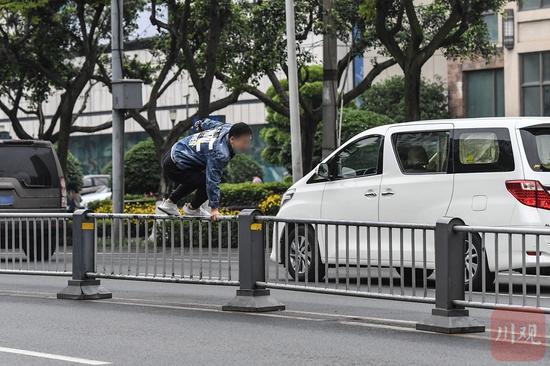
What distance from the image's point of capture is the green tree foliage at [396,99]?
52594 mm

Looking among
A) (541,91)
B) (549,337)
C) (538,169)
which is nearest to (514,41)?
(541,91)

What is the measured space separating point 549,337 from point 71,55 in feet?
90.6

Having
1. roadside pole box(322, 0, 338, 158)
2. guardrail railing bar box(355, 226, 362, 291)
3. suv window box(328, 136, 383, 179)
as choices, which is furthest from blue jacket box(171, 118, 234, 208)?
roadside pole box(322, 0, 338, 158)

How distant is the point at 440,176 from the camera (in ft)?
49.2

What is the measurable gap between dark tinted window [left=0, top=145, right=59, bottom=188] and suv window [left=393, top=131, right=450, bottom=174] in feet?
27.9

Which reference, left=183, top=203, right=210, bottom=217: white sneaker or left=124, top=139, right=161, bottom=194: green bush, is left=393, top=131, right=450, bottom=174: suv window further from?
left=124, top=139, right=161, bottom=194: green bush

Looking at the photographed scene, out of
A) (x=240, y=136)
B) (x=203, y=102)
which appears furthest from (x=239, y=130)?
(x=203, y=102)

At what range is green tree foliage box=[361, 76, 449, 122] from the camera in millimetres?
52594

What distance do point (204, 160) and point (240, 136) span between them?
2.53ft

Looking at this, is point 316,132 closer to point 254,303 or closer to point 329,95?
point 329,95

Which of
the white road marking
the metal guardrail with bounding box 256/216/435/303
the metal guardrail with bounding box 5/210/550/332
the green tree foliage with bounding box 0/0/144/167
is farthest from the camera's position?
the green tree foliage with bounding box 0/0/144/167

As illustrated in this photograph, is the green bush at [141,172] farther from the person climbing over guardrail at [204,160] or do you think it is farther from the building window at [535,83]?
the person climbing over guardrail at [204,160]

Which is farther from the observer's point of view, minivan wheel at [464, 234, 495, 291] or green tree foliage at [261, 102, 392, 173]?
green tree foliage at [261, 102, 392, 173]

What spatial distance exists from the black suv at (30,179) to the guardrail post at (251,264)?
9.78 meters
